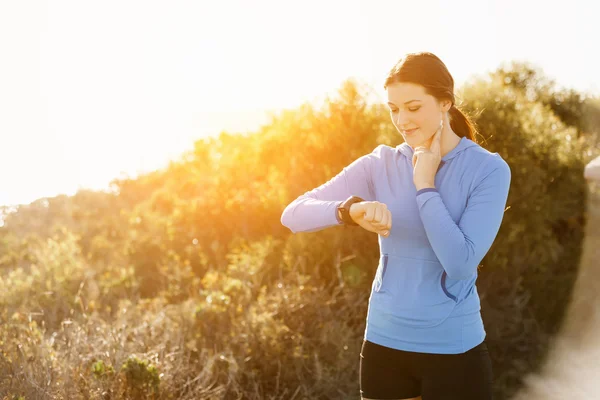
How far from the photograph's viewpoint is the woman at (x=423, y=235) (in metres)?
2.13

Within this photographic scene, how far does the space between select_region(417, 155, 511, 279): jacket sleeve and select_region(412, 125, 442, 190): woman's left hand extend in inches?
1.5

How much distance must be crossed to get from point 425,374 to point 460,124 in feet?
3.24

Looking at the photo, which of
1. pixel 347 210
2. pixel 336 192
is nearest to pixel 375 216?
pixel 347 210

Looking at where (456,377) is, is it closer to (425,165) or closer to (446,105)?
(425,165)

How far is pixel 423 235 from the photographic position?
2240mm

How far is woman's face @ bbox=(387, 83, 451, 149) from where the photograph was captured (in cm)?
225

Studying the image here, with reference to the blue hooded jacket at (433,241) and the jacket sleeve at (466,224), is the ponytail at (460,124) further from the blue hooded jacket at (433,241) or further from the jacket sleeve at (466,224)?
the jacket sleeve at (466,224)

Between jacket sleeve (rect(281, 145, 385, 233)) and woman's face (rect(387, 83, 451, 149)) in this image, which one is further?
jacket sleeve (rect(281, 145, 385, 233))

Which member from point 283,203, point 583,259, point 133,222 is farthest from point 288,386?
point 133,222

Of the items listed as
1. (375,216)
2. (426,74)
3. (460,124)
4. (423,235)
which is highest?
(426,74)

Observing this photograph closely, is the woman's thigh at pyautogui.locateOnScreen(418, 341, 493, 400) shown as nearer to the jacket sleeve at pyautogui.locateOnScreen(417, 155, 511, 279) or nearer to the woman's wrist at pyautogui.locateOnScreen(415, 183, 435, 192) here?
the jacket sleeve at pyautogui.locateOnScreen(417, 155, 511, 279)

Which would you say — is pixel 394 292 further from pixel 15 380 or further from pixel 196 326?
pixel 196 326

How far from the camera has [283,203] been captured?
25.6 feet

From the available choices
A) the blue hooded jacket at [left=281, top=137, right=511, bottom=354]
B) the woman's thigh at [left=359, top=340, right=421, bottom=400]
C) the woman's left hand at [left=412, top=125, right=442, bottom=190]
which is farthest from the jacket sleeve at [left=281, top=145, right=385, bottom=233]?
the woman's thigh at [left=359, top=340, right=421, bottom=400]
